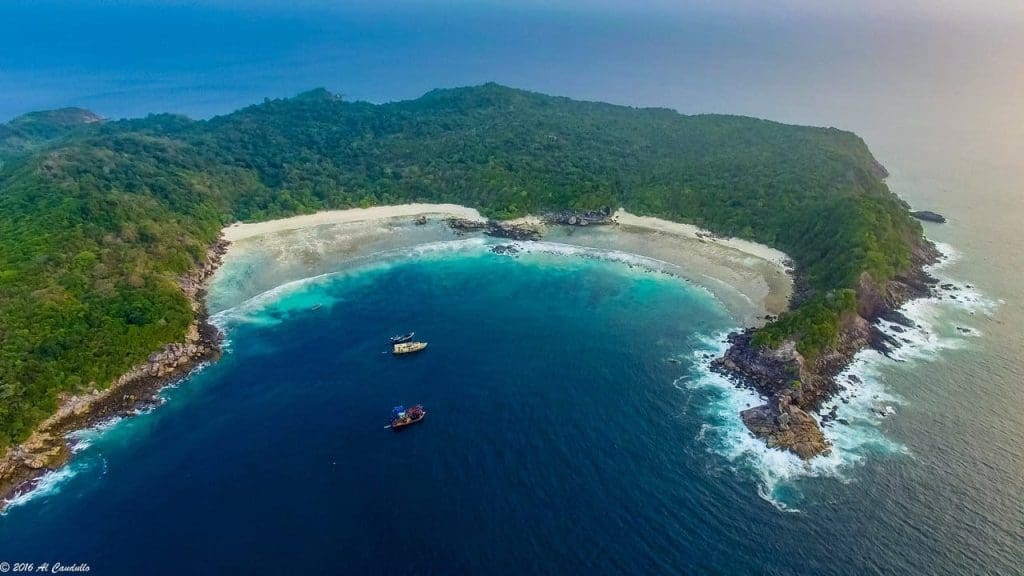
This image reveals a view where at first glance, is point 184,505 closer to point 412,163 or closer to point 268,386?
point 268,386

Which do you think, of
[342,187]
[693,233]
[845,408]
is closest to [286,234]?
[342,187]

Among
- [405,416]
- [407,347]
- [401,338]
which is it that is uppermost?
[401,338]

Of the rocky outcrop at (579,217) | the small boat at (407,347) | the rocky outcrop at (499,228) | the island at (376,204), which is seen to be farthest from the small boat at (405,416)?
the rocky outcrop at (579,217)

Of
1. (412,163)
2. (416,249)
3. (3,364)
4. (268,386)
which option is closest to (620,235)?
(416,249)

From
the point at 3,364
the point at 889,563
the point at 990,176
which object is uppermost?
the point at 990,176

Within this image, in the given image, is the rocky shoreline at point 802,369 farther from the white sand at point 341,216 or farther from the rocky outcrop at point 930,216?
the white sand at point 341,216

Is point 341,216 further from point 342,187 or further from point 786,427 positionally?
point 786,427
